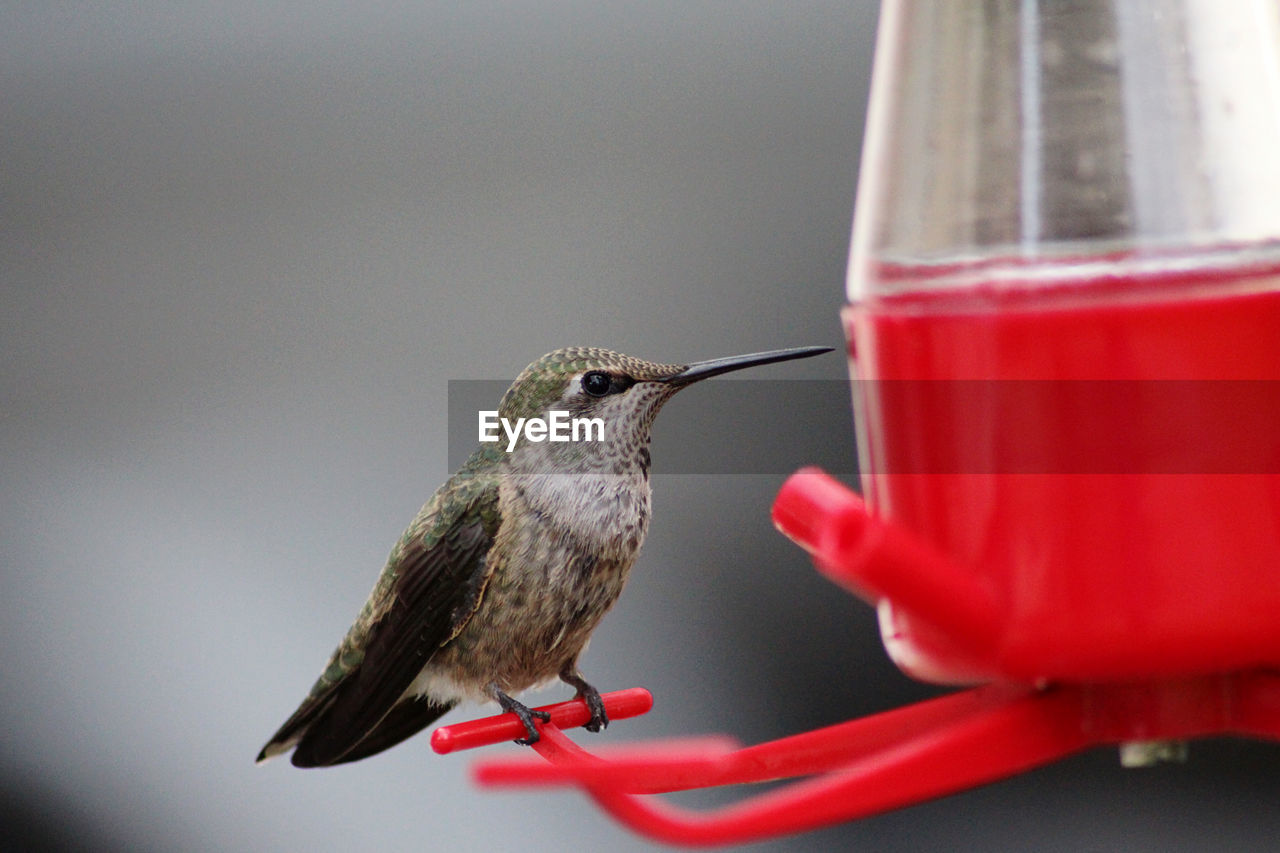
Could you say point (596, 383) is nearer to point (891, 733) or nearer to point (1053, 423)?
point (891, 733)

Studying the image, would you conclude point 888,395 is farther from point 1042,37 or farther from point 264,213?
point 264,213

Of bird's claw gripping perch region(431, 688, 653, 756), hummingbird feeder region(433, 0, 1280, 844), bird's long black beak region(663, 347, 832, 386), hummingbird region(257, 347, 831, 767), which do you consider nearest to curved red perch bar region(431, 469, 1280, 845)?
hummingbird feeder region(433, 0, 1280, 844)

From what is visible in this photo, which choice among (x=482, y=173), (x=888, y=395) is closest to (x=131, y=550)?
(x=482, y=173)

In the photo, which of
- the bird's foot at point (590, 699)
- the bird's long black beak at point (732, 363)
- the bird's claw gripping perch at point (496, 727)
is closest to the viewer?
the bird's claw gripping perch at point (496, 727)

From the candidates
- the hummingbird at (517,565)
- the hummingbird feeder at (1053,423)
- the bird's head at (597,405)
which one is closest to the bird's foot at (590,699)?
the hummingbird at (517,565)

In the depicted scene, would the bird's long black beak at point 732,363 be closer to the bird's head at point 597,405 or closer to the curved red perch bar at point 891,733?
the bird's head at point 597,405

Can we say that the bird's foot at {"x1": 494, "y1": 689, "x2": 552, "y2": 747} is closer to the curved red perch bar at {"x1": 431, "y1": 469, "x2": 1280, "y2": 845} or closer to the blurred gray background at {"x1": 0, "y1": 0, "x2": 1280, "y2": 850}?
the curved red perch bar at {"x1": 431, "y1": 469, "x2": 1280, "y2": 845}

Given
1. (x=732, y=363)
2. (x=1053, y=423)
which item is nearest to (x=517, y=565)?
(x=732, y=363)
